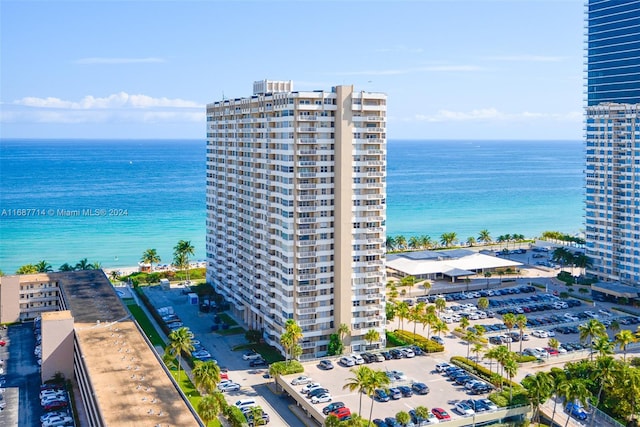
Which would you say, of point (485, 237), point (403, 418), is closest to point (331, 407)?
point (403, 418)

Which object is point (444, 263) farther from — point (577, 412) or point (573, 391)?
point (573, 391)

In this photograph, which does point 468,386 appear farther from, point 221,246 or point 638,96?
point 638,96

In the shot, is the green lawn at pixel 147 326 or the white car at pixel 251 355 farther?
the green lawn at pixel 147 326

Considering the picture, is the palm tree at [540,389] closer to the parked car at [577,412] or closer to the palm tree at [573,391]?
the palm tree at [573,391]

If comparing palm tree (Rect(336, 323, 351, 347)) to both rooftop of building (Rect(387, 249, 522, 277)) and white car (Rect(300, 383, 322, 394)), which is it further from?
rooftop of building (Rect(387, 249, 522, 277))

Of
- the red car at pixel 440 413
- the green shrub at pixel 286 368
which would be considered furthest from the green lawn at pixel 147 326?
the red car at pixel 440 413

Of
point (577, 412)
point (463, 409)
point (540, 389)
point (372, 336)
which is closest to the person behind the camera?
point (540, 389)

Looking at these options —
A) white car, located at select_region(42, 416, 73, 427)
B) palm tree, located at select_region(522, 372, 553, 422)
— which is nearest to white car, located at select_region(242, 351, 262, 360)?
white car, located at select_region(42, 416, 73, 427)
